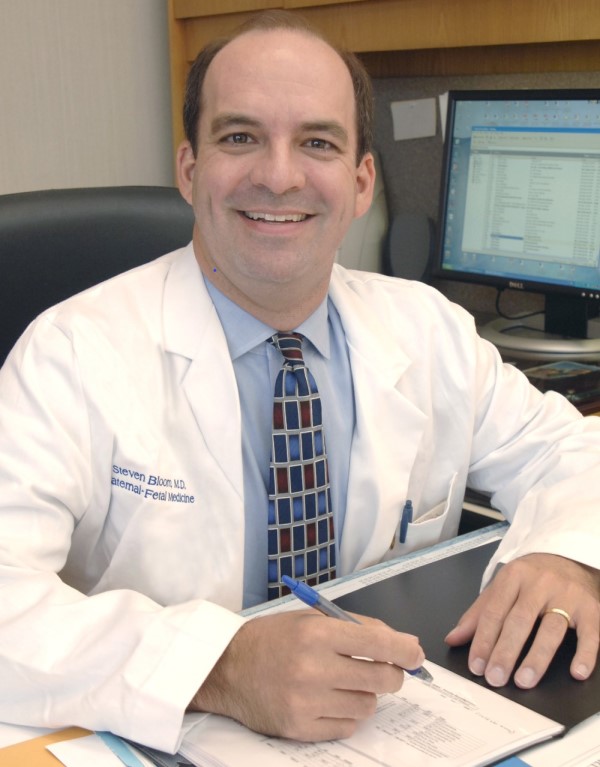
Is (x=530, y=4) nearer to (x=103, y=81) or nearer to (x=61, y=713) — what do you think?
(x=103, y=81)

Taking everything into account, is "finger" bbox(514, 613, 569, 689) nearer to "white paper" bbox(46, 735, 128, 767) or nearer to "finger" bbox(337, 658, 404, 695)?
"finger" bbox(337, 658, 404, 695)

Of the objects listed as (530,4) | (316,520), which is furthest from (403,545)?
(530,4)

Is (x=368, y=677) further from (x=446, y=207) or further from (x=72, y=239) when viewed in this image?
(x=446, y=207)

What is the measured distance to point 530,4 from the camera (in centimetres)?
146

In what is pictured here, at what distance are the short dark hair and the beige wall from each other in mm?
971

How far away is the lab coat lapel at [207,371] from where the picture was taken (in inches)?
39.4

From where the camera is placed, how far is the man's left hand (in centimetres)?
78

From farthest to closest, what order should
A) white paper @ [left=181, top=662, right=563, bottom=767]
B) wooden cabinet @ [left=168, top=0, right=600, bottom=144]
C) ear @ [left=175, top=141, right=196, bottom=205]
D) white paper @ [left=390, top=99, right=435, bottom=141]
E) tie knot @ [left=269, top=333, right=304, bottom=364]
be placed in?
white paper @ [left=390, top=99, right=435, bottom=141] < wooden cabinet @ [left=168, top=0, right=600, bottom=144] < ear @ [left=175, top=141, right=196, bottom=205] < tie knot @ [left=269, top=333, right=304, bottom=364] < white paper @ [left=181, top=662, right=563, bottom=767]

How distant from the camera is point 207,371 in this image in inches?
40.2

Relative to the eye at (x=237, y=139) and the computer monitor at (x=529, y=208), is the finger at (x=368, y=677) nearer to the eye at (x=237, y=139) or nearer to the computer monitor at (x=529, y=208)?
the eye at (x=237, y=139)

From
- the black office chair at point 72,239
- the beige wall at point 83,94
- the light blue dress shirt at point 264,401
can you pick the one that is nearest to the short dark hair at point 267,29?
the black office chair at point 72,239

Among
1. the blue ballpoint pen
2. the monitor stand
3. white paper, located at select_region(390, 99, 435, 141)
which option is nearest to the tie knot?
the blue ballpoint pen

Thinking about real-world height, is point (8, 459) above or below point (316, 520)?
above

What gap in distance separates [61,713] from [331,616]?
216 mm
